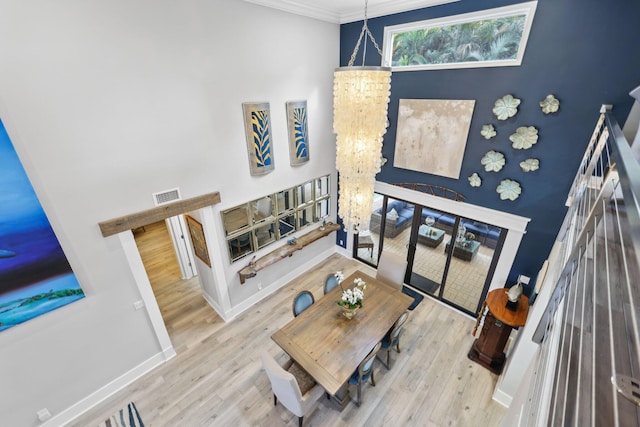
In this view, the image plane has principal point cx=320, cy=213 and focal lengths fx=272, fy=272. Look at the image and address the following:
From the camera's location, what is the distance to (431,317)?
211 inches

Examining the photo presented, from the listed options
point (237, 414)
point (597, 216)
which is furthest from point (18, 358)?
point (597, 216)

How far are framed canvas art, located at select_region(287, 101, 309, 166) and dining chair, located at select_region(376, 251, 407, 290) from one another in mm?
2561

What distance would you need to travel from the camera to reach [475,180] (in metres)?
4.55

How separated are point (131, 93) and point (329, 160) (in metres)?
3.88

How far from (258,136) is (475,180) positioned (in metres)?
3.72

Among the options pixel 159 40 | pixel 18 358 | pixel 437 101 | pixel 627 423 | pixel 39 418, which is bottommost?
pixel 39 418

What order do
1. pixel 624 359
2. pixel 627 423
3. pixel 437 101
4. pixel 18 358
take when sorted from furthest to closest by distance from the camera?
pixel 437 101, pixel 18 358, pixel 624 359, pixel 627 423

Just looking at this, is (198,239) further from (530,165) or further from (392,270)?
(530,165)

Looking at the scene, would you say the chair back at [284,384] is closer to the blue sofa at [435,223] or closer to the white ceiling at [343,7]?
the blue sofa at [435,223]

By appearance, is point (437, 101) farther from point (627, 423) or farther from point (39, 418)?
point (39, 418)

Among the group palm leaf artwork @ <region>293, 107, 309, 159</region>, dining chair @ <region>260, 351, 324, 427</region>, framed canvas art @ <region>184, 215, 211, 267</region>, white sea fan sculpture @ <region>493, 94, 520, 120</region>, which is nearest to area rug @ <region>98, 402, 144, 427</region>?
dining chair @ <region>260, 351, 324, 427</region>

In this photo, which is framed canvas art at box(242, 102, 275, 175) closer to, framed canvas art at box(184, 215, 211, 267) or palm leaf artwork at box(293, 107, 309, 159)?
palm leaf artwork at box(293, 107, 309, 159)

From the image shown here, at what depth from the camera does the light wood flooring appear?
3748mm

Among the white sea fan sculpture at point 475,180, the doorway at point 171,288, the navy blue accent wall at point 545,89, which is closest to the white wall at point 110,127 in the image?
the doorway at point 171,288
